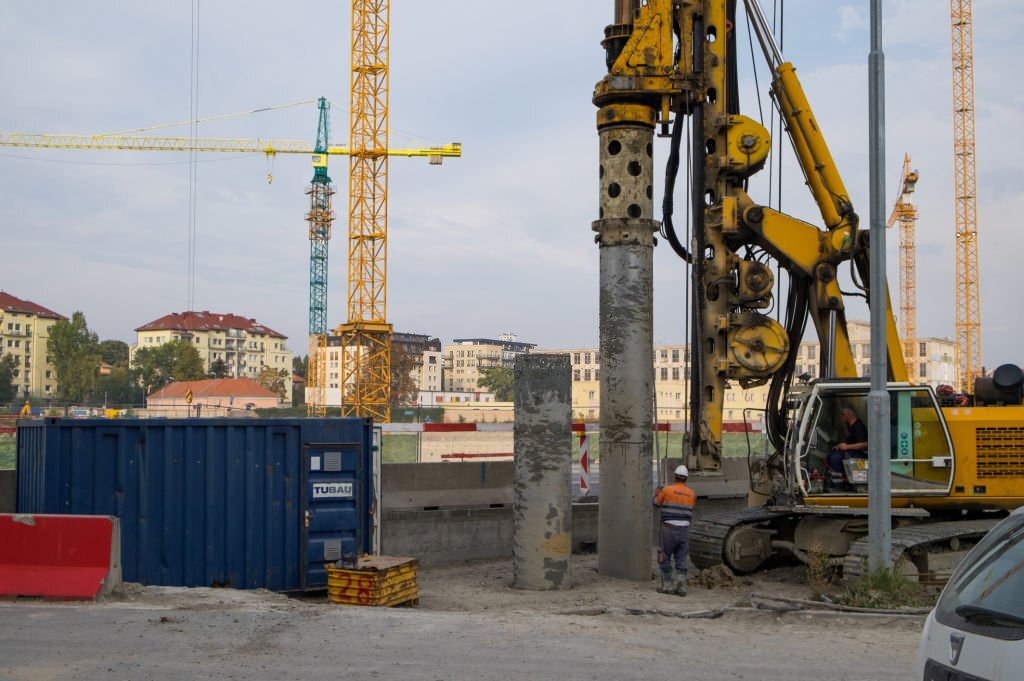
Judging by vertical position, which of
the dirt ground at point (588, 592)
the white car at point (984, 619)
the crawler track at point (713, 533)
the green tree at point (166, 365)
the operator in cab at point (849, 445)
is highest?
the green tree at point (166, 365)

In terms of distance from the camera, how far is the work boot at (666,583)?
13.4 metres

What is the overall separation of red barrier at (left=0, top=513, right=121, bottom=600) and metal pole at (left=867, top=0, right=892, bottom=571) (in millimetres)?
8056

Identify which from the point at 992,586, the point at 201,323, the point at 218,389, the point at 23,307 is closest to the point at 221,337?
the point at 201,323

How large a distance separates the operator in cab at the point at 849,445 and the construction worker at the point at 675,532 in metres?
1.97

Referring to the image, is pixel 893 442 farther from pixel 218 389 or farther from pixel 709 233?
pixel 218 389

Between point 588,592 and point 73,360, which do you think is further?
point 73,360

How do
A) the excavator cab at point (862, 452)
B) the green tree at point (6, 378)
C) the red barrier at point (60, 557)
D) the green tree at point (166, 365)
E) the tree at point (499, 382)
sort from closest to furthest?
the red barrier at point (60, 557) → the excavator cab at point (862, 452) → the green tree at point (6, 378) → the green tree at point (166, 365) → the tree at point (499, 382)

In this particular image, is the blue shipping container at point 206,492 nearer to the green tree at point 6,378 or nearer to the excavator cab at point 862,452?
the excavator cab at point 862,452

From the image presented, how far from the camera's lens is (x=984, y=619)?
4574 mm

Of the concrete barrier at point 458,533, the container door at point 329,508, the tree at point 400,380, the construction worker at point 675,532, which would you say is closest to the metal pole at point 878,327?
the construction worker at point 675,532

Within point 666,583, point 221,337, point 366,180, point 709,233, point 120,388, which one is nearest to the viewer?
point 666,583

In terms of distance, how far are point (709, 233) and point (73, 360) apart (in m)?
105

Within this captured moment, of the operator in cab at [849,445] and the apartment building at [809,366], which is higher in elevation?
the apartment building at [809,366]

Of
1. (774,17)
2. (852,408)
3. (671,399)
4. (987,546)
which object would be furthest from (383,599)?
(671,399)
